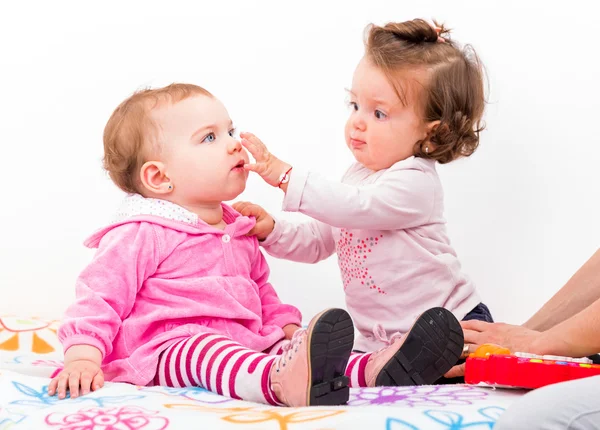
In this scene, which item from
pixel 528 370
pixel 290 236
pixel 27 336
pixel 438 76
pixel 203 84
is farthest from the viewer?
pixel 203 84

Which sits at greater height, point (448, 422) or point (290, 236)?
point (290, 236)

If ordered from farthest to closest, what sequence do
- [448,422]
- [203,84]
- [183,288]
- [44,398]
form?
[203,84] < [183,288] < [44,398] < [448,422]

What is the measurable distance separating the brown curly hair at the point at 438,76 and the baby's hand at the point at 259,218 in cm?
36

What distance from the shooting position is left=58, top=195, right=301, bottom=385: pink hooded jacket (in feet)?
5.14

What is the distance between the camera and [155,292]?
163cm

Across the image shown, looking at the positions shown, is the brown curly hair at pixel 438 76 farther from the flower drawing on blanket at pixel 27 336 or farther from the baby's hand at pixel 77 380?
the flower drawing on blanket at pixel 27 336

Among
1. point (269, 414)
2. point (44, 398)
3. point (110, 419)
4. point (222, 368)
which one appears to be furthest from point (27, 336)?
point (269, 414)

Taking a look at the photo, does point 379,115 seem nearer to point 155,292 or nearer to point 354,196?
point 354,196

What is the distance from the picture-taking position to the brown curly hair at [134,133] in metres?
1.69

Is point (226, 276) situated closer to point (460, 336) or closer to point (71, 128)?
point (460, 336)

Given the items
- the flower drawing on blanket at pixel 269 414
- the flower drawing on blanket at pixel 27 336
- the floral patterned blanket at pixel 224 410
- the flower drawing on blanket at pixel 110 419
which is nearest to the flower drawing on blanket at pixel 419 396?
the floral patterned blanket at pixel 224 410

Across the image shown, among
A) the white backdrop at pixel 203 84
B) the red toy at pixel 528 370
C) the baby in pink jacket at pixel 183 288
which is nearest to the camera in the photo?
the red toy at pixel 528 370

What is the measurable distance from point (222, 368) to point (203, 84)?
1.36 meters

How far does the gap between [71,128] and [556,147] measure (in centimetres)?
144
